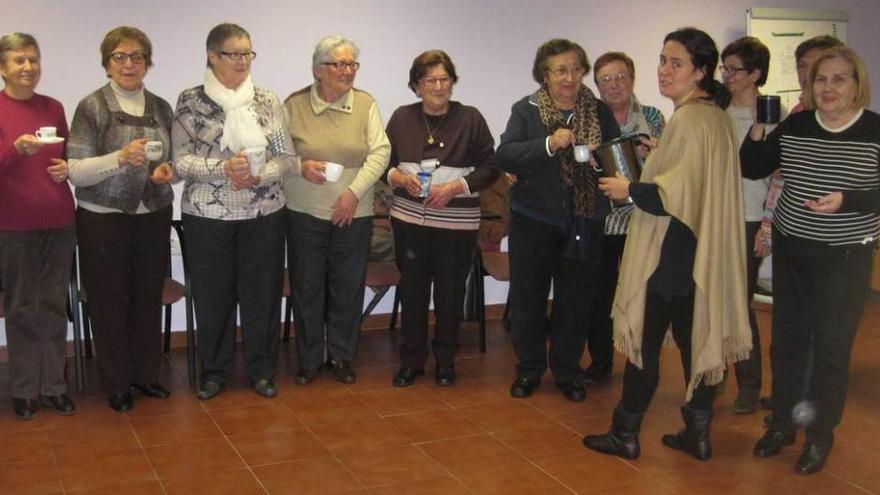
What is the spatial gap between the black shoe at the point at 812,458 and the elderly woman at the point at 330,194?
6.23 ft

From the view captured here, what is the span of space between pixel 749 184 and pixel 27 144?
9.01 ft

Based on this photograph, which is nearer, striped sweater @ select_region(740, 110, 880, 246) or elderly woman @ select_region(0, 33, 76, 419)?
striped sweater @ select_region(740, 110, 880, 246)

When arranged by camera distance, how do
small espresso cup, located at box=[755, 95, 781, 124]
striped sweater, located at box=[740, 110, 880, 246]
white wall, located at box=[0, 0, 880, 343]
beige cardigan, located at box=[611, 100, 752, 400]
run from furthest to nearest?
white wall, located at box=[0, 0, 880, 343] < small espresso cup, located at box=[755, 95, 781, 124] < striped sweater, located at box=[740, 110, 880, 246] < beige cardigan, located at box=[611, 100, 752, 400]

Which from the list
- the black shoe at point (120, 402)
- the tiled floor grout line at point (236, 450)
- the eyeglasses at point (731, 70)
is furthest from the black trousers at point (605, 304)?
the black shoe at point (120, 402)

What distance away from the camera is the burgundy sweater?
11.1ft

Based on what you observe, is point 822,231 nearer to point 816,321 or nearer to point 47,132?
point 816,321

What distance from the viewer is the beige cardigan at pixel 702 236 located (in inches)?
113

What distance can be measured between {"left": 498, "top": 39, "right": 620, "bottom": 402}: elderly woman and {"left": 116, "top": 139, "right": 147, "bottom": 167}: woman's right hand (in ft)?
4.54

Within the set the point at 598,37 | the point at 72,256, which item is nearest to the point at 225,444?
the point at 72,256

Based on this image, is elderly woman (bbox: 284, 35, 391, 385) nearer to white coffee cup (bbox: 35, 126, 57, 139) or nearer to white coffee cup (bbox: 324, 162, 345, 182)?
white coffee cup (bbox: 324, 162, 345, 182)

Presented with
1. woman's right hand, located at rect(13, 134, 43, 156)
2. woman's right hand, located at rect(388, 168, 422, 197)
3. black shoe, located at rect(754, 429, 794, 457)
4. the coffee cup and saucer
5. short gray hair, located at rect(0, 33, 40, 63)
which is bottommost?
black shoe, located at rect(754, 429, 794, 457)

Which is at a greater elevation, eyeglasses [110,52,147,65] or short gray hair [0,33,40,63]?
short gray hair [0,33,40,63]

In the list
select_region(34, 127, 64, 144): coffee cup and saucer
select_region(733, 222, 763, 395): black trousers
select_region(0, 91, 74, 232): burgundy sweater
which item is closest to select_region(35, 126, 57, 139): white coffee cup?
select_region(34, 127, 64, 144): coffee cup and saucer

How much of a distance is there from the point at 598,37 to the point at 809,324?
9.85 feet
